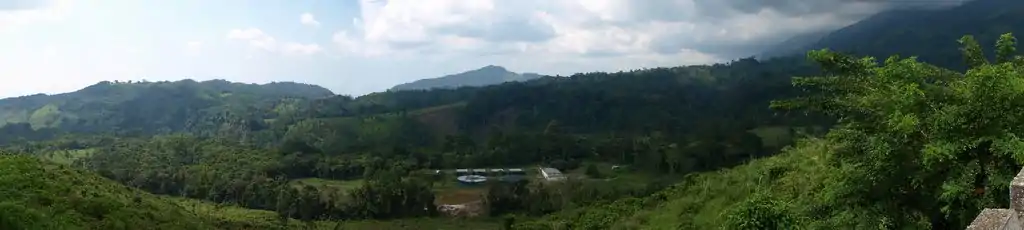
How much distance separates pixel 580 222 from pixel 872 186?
41.7 meters

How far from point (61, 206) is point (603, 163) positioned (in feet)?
295

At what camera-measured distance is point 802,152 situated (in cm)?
2647

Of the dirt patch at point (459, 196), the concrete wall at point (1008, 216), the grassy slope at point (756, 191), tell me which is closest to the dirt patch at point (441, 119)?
the dirt patch at point (459, 196)

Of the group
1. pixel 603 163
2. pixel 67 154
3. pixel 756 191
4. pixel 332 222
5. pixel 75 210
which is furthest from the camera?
pixel 67 154

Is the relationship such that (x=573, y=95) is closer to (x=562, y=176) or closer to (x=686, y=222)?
(x=562, y=176)

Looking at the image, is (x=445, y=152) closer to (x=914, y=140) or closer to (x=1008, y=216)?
(x=914, y=140)

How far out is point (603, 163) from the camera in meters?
121

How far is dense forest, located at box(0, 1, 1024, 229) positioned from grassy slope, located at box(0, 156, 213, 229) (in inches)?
8.8

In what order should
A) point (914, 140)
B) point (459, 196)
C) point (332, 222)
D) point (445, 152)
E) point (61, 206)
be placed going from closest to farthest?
point (914, 140), point (61, 206), point (332, 222), point (459, 196), point (445, 152)

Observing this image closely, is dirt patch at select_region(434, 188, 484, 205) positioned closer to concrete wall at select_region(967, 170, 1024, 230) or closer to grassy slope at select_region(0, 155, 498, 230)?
grassy slope at select_region(0, 155, 498, 230)

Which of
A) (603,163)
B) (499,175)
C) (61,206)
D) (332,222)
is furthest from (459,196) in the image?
(61,206)

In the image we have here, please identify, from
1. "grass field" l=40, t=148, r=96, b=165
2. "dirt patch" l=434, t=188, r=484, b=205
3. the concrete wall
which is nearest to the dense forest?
"dirt patch" l=434, t=188, r=484, b=205

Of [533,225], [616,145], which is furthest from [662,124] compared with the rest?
[533,225]

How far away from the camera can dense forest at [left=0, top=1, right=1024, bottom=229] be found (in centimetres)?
1123
